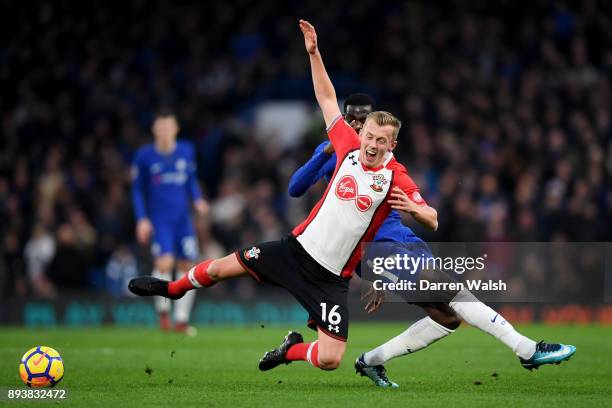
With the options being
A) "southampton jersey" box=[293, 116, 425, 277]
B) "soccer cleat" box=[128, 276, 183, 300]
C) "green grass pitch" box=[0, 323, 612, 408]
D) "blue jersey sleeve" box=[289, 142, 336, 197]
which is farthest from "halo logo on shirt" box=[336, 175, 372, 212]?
"soccer cleat" box=[128, 276, 183, 300]

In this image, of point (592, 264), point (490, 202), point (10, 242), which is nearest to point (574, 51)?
point (490, 202)

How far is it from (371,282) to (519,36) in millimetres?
13261

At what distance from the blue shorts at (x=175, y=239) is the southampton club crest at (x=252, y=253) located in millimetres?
5961

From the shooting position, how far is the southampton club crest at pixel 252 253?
839cm

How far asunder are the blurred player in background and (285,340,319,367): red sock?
592 cm

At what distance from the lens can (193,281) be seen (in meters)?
8.55

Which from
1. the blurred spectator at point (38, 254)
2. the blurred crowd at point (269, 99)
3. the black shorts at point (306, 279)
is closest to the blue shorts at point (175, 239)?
the blurred crowd at point (269, 99)

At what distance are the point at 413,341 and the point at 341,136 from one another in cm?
170

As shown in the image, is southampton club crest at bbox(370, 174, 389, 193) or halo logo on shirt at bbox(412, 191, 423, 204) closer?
halo logo on shirt at bbox(412, 191, 423, 204)

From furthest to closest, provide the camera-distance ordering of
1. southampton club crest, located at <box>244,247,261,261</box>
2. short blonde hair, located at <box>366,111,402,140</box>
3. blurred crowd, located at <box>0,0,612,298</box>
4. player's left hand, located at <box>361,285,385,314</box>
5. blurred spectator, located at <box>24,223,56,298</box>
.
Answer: blurred spectator, located at <box>24,223,56,298</box> → blurred crowd, located at <box>0,0,612,298</box> → southampton club crest, located at <box>244,247,261,261</box> → player's left hand, located at <box>361,285,385,314</box> → short blonde hair, located at <box>366,111,402,140</box>

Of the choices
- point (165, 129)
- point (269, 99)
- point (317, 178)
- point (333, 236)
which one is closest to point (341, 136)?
point (317, 178)

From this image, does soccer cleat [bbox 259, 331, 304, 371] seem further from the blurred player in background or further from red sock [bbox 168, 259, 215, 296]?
the blurred player in background

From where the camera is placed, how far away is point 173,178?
14359mm

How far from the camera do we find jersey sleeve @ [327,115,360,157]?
8.17 m
